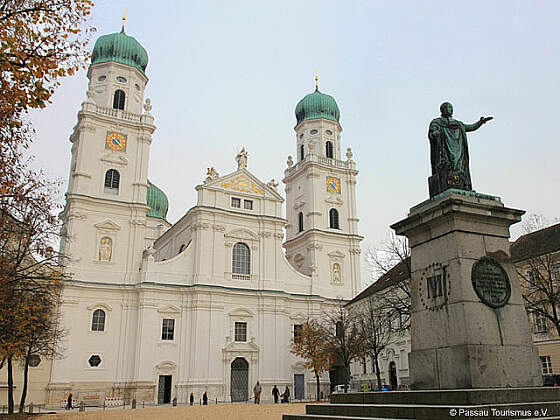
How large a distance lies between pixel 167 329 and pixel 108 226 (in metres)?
9.18

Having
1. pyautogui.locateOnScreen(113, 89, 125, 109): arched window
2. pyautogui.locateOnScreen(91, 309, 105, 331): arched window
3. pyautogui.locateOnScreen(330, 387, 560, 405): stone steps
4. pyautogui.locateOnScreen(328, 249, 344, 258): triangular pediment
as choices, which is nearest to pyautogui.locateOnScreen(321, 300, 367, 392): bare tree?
pyautogui.locateOnScreen(328, 249, 344, 258): triangular pediment

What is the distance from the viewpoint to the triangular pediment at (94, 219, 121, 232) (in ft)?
129

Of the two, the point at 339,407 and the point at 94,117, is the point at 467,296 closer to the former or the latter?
the point at 339,407

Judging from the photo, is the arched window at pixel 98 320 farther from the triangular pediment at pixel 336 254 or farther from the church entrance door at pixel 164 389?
the triangular pediment at pixel 336 254

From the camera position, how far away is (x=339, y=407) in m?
9.57

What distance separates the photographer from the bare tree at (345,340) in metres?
35.7

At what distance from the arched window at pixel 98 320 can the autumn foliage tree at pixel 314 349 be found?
14.4 m

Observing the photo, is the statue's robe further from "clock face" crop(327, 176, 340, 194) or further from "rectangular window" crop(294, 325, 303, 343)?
"clock face" crop(327, 176, 340, 194)

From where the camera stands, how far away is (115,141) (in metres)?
42.2

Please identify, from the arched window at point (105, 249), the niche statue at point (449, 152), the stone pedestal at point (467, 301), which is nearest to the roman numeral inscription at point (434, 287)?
the stone pedestal at point (467, 301)

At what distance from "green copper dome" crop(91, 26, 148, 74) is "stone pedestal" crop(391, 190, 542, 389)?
1588 inches

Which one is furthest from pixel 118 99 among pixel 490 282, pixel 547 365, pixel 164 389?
pixel 490 282

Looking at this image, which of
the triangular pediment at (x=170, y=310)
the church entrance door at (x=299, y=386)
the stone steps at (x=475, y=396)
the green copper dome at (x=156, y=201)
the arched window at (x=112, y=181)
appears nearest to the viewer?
the stone steps at (x=475, y=396)

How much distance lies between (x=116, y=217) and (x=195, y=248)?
6.65 metres
